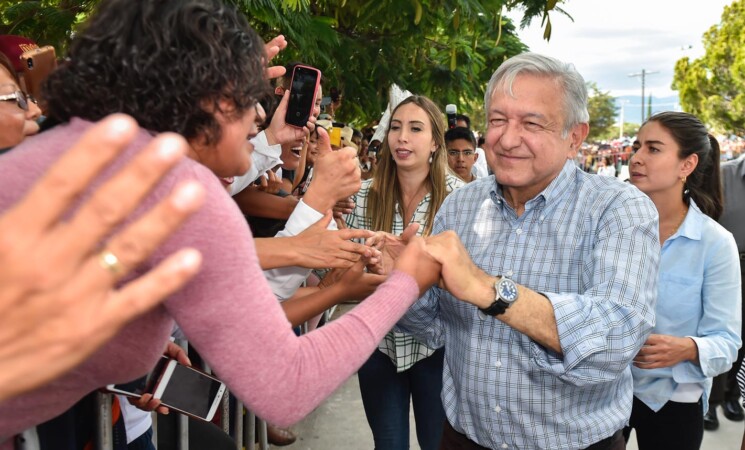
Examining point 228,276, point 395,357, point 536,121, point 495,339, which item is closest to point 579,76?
point 536,121

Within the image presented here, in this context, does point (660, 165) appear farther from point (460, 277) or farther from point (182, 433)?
point (182, 433)

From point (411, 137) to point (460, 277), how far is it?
2100mm

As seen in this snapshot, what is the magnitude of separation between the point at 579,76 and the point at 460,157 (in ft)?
13.3

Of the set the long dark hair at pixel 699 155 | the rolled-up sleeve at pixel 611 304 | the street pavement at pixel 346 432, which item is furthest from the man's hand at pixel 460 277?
the street pavement at pixel 346 432

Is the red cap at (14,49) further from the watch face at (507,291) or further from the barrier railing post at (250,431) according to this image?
the barrier railing post at (250,431)

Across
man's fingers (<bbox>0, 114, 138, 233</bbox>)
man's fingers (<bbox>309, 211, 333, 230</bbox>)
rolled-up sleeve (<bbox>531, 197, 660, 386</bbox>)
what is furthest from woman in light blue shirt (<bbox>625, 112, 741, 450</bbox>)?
man's fingers (<bbox>0, 114, 138, 233</bbox>)

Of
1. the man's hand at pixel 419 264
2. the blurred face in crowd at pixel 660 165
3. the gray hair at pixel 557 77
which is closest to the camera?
the man's hand at pixel 419 264

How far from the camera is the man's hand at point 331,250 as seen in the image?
80.0 inches

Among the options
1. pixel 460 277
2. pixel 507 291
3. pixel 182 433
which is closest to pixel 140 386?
pixel 182 433

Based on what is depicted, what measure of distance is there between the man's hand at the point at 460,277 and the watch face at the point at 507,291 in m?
0.03

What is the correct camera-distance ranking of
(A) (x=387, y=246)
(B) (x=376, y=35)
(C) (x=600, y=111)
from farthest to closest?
(C) (x=600, y=111)
(B) (x=376, y=35)
(A) (x=387, y=246)

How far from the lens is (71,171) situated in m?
0.63

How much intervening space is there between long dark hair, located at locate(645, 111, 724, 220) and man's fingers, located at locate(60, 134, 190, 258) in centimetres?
289

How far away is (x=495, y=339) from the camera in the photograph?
6.38 feet
